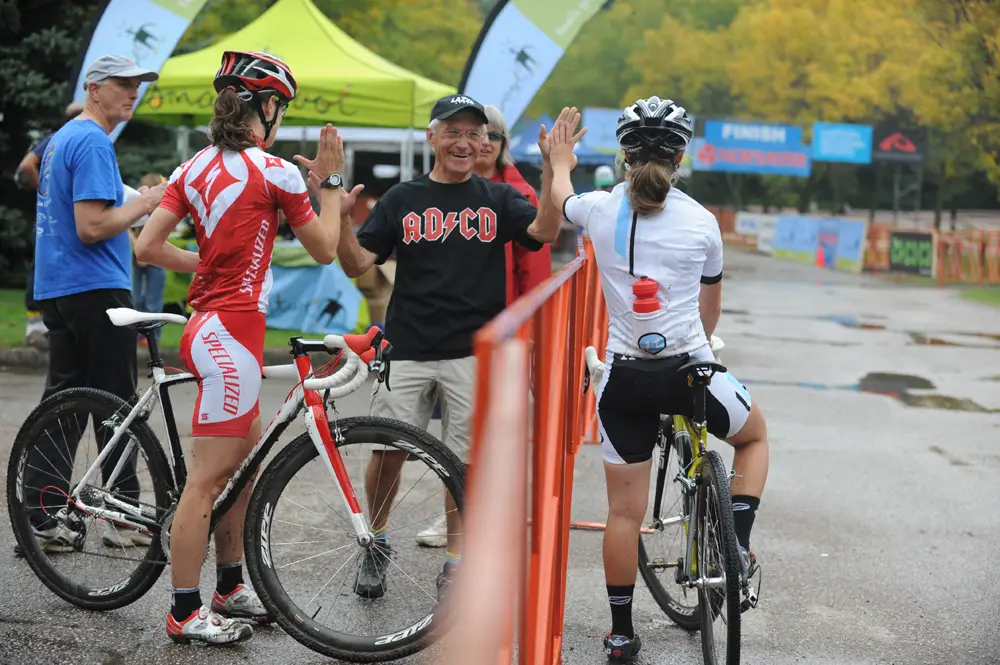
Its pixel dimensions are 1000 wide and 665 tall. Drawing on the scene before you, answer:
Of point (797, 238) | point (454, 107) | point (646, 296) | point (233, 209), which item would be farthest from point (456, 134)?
point (797, 238)

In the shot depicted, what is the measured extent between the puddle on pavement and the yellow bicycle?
21.0 ft

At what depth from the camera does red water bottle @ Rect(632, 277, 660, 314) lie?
4.00 metres

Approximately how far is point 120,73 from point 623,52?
62.4 meters

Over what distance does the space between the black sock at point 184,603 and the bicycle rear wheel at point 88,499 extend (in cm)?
24

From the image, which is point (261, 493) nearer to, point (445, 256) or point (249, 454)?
point (249, 454)

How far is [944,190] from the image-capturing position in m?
52.2

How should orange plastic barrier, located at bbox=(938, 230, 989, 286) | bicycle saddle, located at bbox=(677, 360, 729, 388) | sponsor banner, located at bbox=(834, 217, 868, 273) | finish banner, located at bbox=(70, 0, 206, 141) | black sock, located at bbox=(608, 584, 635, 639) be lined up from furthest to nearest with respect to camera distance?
sponsor banner, located at bbox=(834, 217, 868, 273), orange plastic barrier, located at bbox=(938, 230, 989, 286), finish banner, located at bbox=(70, 0, 206, 141), black sock, located at bbox=(608, 584, 635, 639), bicycle saddle, located at bbox=(677, 360, 729, 388)

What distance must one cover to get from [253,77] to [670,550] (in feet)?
7.36

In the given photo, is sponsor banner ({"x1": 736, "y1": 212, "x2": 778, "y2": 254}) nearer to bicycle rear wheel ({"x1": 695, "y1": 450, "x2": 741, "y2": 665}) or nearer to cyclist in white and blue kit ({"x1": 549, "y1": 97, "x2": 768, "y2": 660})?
cyclist in white and blue kit ({"x1": 549, "y1": 97, "x2": 768, "y2": 660})

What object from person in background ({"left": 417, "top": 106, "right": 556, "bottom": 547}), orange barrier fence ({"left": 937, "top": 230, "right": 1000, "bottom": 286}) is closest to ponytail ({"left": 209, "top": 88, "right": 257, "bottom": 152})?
person in background ({"left": 417, "top": 106, "right": 556, "bottom": 547})

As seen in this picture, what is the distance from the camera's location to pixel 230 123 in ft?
13.5

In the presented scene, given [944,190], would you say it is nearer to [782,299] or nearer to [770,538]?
[782,299]

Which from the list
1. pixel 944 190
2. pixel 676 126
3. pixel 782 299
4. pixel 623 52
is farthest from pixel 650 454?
pixel 623 52

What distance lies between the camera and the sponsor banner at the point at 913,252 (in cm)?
3044
